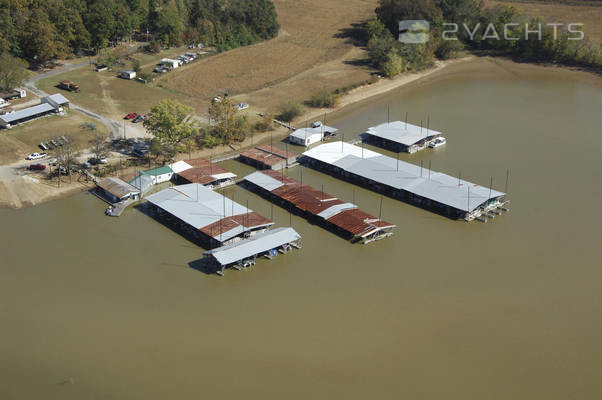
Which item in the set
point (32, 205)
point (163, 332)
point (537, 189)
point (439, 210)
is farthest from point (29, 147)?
point (537, 189)

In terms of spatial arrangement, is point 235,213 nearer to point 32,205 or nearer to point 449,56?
point 32,205

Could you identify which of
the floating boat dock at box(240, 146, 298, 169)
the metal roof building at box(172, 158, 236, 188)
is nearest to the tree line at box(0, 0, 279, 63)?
the metal roof building at box(172, 158, 236, 188)

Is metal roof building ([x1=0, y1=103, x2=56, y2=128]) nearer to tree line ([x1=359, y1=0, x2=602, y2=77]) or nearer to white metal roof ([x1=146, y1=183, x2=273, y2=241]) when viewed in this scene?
white metal roof ([x1=146, y1=183, x2=273, y2=241])

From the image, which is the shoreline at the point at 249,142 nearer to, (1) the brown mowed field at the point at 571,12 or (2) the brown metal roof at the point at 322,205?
(2) the brown metal roof at the point at 322,205

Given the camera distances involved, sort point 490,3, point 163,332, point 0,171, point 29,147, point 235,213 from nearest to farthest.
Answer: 1. point 163,332
2. point 235,213
3. point 0,171
4. point 29,147
5. point 490,3

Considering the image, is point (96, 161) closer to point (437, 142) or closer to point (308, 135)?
point (308, 135)

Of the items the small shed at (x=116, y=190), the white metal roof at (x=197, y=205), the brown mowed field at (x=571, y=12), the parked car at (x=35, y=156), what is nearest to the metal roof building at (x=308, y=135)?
the white metal roof at (x=197, y=205)

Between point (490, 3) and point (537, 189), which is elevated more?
point (490, 3)

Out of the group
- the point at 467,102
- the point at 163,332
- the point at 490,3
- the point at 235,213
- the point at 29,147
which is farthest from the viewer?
the point at 490,3
